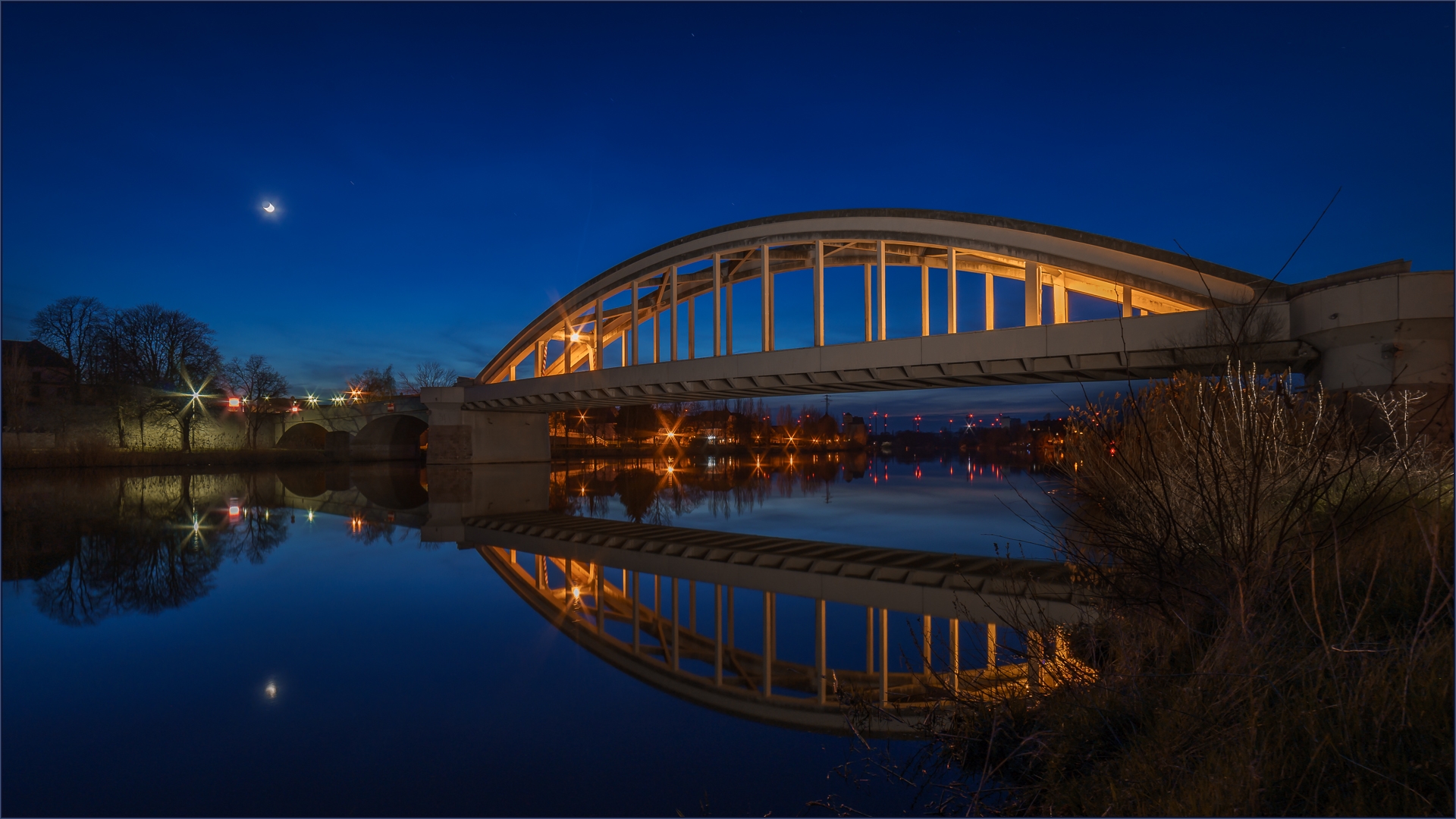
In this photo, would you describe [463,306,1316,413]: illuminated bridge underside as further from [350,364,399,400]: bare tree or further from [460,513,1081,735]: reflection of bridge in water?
[350,364,399,400]: bare tree

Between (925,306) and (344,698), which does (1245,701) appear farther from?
(925,306)

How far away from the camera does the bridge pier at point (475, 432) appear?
4097cm

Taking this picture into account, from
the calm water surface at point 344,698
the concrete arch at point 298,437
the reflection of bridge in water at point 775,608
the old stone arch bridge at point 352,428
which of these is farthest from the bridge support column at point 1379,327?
the concrete arch at point 298,437

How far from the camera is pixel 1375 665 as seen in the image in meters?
2.93

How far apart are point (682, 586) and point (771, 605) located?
1.55m

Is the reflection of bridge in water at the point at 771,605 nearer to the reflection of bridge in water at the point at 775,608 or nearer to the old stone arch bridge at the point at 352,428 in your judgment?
the reflection of bridge in water at the point at 775,608

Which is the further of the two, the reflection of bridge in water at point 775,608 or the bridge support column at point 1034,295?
the bridge support column at point 1034,295

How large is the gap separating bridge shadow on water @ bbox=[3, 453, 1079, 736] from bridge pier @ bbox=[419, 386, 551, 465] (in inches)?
791

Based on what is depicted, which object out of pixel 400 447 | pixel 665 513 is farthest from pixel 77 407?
pixel 665 513

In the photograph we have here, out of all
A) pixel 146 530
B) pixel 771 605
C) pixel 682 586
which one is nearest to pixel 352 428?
pixel 146 530

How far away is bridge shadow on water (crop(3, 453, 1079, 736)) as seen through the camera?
5160 millimetres

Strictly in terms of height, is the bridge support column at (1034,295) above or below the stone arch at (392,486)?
above

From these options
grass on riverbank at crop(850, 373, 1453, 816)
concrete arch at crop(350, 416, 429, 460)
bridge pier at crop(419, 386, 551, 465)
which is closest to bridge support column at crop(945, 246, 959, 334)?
grass on riverbank at crop(850, 373, 1453, 816)

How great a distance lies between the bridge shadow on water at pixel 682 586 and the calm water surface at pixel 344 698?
12cm
